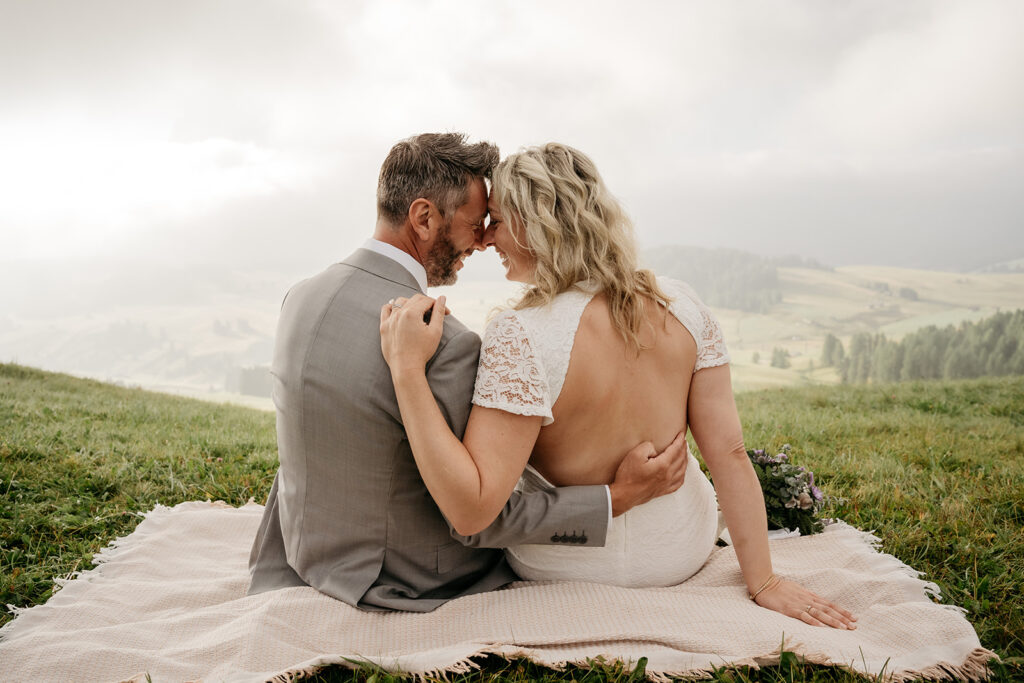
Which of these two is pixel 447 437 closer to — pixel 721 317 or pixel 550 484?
pixel 550 484

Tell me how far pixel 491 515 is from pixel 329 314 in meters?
0.93

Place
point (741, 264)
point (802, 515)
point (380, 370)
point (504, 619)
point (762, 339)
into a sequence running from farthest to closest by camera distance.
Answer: point (741, 264)
point (762, 339)
point (802, 515)
point (504, 619)
point (380, 370)

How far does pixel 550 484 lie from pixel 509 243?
3.31 ft

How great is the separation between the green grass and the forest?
74.6 ft

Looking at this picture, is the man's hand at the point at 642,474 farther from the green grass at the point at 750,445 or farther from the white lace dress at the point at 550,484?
the green grass at the point at 750,445

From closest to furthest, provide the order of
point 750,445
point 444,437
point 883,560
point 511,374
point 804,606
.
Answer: point 444,437, point 511,374, point 804,606, point 883,560, point 750,445

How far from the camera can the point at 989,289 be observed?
2653 inches

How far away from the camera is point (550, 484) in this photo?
2889 mm

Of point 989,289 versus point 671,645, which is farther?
point 989,289

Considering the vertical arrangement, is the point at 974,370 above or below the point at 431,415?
below

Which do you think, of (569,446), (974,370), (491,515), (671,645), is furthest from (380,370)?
(974,370)

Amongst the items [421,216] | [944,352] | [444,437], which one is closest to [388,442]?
[444,437]

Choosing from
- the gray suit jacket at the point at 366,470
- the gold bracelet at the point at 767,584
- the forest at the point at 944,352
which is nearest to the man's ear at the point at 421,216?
the gray suit jacket at the point at 366,470

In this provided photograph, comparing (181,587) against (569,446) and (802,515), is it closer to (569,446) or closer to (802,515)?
(569,446)
